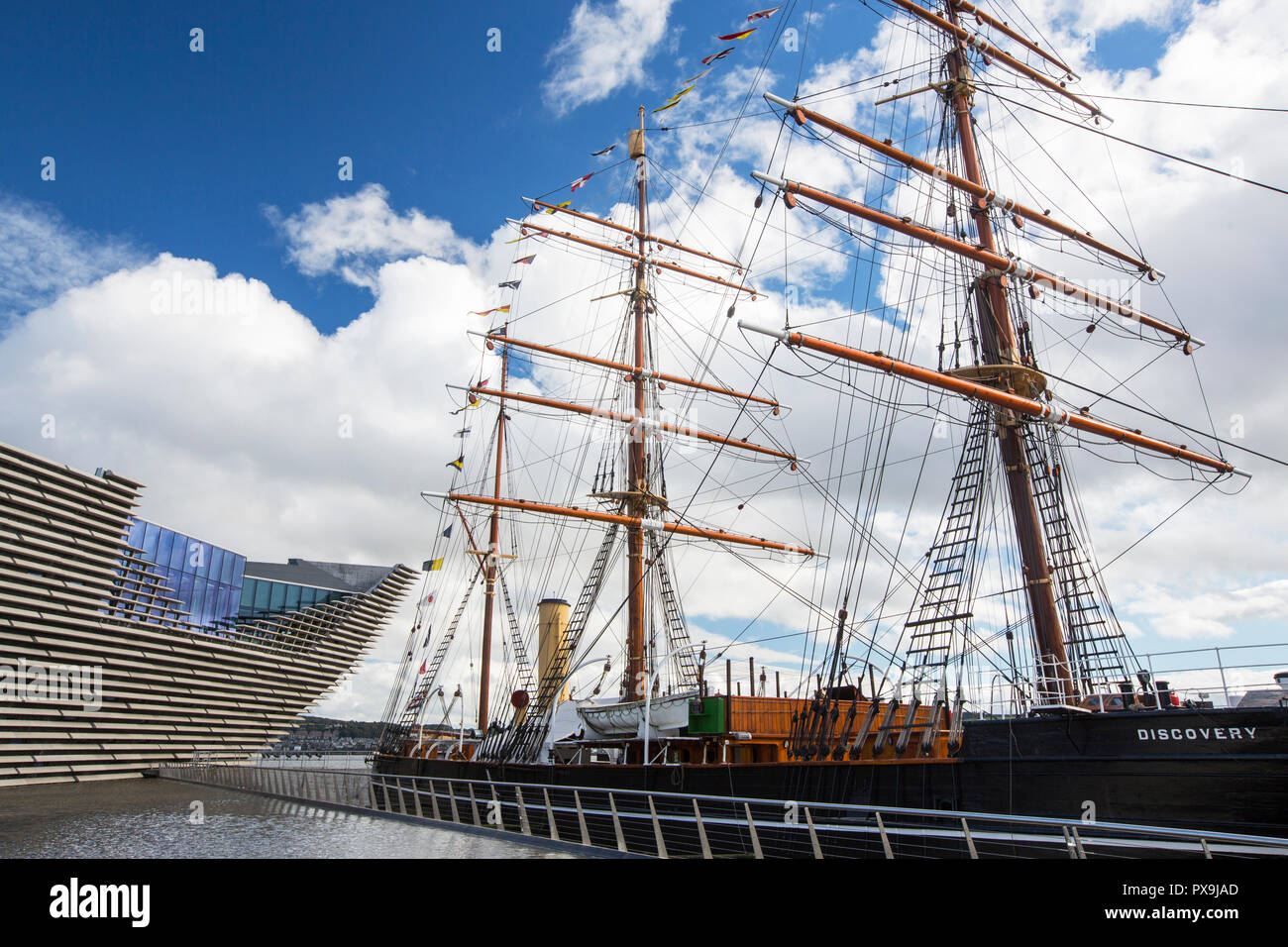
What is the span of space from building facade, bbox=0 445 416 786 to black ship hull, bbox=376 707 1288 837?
2987 cm

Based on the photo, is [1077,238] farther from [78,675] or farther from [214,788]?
[78,675]

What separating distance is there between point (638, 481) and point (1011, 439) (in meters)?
13.6

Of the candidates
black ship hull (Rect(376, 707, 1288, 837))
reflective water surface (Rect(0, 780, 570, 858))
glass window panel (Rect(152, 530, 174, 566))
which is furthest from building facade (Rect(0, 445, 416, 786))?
black ship hull (Rect(376, 707, 1288, 837))

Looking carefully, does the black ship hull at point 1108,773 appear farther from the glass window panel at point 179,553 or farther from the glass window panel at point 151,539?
the glass window panel at point 179,553

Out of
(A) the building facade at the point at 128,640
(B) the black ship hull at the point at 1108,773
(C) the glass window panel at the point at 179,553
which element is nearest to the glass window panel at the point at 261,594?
(A) the building facade at the point at 128,640

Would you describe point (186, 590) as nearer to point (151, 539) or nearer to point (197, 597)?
point (197, 597)

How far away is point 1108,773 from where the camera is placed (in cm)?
1014

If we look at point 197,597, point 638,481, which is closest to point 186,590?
point 197,597

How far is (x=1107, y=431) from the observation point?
695 inches

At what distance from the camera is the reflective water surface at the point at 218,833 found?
10703mm

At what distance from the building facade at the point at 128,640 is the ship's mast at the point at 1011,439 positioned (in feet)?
105

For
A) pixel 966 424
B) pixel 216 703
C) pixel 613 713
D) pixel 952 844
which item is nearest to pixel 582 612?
pixel 613 713
